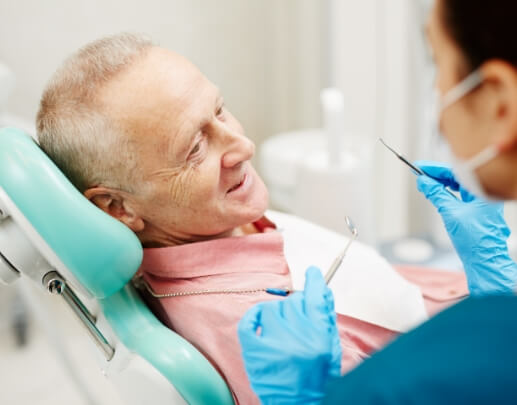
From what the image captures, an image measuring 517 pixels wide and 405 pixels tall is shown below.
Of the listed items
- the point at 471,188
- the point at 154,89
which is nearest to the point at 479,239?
the point at 471,188

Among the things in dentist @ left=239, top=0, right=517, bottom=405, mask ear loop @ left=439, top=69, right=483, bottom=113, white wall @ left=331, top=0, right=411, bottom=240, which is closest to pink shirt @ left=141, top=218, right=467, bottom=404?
dentist @ left=239, top=0, right=517, bottom=405

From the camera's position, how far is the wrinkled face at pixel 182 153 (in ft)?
3.26

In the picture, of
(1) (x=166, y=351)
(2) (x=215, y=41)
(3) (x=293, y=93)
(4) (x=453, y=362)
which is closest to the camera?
(4) (x=453, y=362)

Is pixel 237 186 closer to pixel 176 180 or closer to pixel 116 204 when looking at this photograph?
pixel 176 180

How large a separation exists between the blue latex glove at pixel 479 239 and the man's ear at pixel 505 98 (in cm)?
53

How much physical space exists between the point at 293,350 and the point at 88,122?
21.1 inches

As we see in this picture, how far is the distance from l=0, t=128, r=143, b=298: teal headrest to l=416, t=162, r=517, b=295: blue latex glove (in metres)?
0.65

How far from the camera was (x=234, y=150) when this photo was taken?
110 cm

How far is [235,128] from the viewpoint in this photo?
1150 millimetres

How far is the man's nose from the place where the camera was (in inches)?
42.9

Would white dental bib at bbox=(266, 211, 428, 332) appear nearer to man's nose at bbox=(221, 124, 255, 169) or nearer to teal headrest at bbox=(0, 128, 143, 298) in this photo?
man's nose at bbox=(221, 124, 255, 169)

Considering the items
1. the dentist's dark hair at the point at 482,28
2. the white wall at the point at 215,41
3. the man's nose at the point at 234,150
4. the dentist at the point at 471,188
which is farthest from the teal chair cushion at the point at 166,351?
the white wall at the point at 215,41

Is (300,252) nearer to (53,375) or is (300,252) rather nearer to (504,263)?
(504,263)

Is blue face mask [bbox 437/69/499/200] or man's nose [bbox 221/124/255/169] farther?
man's nose [bbox 221/124/255/169]
